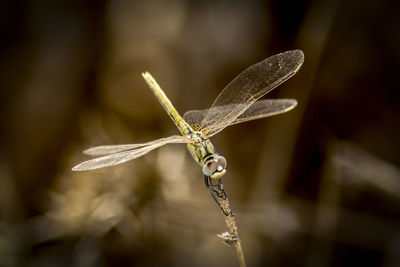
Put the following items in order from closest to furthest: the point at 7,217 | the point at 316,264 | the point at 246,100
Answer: the point at 246,100
the point at 316,264
the point at 7,217

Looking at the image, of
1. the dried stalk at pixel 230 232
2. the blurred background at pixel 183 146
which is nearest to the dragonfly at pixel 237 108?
the dried stalk at pixel 230 232

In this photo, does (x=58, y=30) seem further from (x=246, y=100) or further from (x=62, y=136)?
(x=246, y=100)

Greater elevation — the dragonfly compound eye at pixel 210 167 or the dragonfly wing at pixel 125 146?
the dragonfly wing at pixel 125 146

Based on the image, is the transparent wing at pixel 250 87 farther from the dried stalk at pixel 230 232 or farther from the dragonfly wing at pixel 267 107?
the dried stalk at pixel 230 232

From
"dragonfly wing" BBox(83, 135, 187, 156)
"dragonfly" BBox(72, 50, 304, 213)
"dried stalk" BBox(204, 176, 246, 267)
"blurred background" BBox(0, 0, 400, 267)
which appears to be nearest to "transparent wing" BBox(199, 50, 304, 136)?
"dragonfly" BBox(72, 50, 304, 213)

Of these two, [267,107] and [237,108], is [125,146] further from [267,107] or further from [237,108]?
[267,107]

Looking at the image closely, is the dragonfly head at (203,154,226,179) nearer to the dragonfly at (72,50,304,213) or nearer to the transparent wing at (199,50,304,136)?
the dragonfly at (72,50,304,213)

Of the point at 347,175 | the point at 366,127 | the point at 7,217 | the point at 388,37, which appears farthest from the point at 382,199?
the point at 7,217
